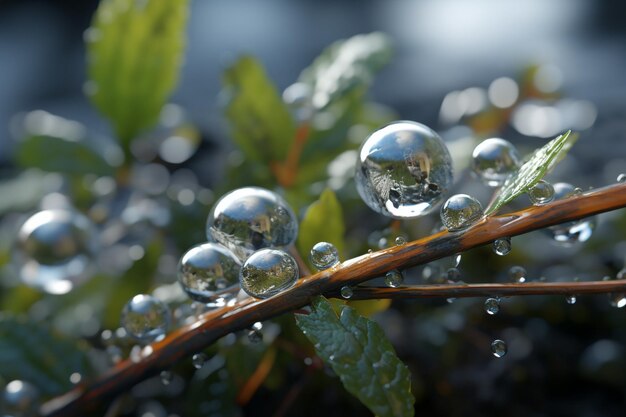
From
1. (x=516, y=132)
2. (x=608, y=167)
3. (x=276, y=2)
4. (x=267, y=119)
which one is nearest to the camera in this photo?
(x=267, y=119)

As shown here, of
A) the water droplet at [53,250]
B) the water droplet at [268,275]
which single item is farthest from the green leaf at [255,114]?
the water droplet at [268,275]

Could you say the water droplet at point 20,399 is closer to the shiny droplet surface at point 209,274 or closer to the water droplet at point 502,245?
the shiny droplet surface at point 209,274

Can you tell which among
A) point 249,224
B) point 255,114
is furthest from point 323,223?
point 255,114

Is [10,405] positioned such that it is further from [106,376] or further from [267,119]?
[267,119]

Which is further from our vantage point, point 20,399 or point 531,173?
point 20,399

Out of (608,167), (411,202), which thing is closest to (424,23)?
(608,167)

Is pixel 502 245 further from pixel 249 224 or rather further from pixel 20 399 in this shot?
pixel 20 399
